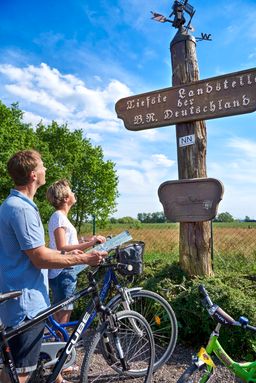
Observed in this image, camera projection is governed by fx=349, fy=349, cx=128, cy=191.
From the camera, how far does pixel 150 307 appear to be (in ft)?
11.1

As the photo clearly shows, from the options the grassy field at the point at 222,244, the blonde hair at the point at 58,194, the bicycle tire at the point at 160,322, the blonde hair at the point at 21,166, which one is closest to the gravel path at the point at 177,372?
the bicycle tire at the point at 160,322

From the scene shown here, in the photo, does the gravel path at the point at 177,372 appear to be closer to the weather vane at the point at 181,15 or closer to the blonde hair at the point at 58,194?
the blonde hair at the point at 58,194

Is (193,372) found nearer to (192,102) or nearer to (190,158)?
(190,158)

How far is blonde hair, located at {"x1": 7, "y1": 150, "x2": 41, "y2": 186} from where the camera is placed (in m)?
2.16

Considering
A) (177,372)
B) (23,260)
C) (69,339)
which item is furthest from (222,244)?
(23,260)

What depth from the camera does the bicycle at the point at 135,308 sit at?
274 cm

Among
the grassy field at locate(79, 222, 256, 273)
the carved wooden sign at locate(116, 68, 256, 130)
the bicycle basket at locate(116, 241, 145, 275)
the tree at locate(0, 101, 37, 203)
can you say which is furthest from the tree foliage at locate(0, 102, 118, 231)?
the bicycle basket at locate(116, 241, 145, 275)

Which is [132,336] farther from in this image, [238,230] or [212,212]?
[238,230]

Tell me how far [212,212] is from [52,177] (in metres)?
21.9

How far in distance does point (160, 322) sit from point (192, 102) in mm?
2475

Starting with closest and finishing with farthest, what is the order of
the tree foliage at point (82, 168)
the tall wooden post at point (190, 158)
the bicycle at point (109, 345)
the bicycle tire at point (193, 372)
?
the bicycle tire at point (193, 372) < the bicycle at point (109, 345) < the tall wooden post at point (190, 158) < the tree foliage at point (82, 168)

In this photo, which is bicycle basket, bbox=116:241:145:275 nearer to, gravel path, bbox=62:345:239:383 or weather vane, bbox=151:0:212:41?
gravel path, bbox=62:345:239:383

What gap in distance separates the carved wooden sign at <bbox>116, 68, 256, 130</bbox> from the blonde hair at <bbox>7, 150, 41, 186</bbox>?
8.10ft

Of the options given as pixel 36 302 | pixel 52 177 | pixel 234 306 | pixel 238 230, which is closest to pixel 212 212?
pixel 234 306
